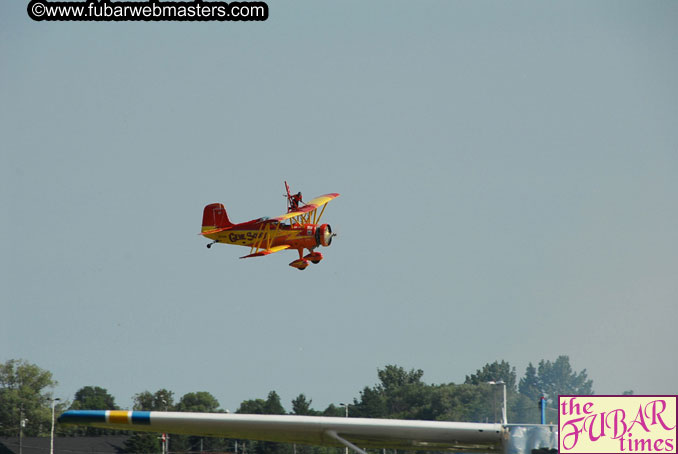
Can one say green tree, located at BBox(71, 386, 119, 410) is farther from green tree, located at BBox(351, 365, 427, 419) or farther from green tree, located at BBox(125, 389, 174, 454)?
green tree, located at BBox(351, 365, 427, 419)

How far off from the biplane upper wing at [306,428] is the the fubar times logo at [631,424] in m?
3.03

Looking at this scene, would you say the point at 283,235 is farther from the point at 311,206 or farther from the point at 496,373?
the point at 496,373

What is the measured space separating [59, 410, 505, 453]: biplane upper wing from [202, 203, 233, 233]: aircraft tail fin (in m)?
33.9

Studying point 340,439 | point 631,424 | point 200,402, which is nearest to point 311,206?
point 340,439

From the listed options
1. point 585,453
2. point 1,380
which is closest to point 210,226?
point 585,453

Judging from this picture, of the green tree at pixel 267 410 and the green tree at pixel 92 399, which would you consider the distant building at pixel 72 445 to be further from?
the green tree at pixel 92 399

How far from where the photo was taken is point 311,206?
179ft

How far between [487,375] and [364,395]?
33885 millimetres

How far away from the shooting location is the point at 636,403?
18.3 meters

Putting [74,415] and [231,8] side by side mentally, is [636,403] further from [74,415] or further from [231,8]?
[231,8]

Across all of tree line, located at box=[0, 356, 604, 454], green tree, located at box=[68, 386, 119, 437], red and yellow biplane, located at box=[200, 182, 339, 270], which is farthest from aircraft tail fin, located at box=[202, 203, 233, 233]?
green tree, located at box=[68, 386, 119, 437]

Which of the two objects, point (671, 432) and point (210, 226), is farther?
point (210, 226)

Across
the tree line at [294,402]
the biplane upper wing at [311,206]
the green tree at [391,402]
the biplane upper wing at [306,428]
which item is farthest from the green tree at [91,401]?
the biplane upper wing at [306,428]

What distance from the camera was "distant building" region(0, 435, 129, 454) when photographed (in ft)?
364
